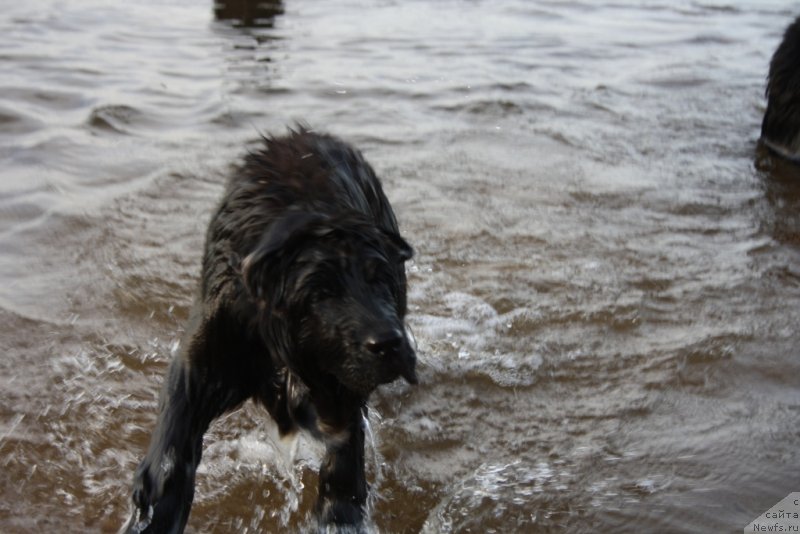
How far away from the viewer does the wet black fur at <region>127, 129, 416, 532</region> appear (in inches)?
121

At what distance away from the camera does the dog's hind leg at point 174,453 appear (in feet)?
10.9

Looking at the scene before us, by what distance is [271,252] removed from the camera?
122 inches

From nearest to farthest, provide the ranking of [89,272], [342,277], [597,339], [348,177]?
[342,277] → [348,177] → [597,339] → [89,272]

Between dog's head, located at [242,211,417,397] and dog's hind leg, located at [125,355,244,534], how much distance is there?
41 centimetres

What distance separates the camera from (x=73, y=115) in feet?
28.5

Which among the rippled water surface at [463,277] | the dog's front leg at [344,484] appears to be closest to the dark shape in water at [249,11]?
the rippled water surface at [463,277]

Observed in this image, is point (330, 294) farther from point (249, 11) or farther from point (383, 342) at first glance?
point (249, 11)

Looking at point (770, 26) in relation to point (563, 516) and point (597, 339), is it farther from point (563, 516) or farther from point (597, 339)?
point (563, 516)

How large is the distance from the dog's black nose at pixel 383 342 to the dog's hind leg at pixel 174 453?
0.78 meters

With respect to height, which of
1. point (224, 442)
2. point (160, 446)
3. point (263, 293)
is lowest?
point (224, 442)

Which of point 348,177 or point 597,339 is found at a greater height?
point 348,177

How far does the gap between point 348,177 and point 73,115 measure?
5.63 metres

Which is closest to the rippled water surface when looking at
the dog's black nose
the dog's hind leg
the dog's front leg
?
the dog's front leg

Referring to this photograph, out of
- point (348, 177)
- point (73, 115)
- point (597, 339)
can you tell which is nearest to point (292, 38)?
point (73, 115)
